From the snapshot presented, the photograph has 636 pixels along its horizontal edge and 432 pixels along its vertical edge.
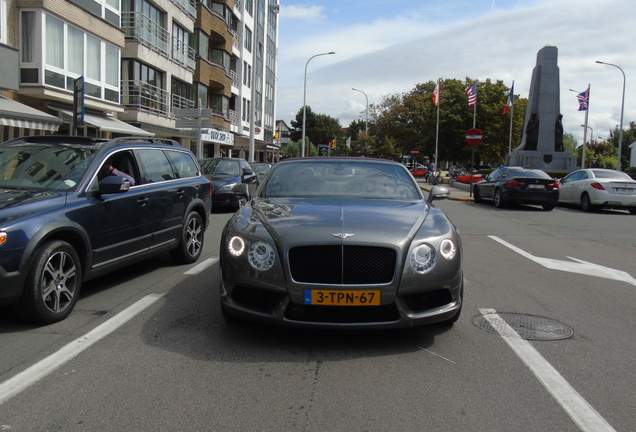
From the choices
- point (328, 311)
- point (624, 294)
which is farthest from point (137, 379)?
point (624, 294)

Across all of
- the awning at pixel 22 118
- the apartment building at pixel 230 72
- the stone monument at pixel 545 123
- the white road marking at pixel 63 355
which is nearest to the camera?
the white road marking at pixel 63 355

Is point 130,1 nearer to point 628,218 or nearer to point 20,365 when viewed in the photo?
point 628,218

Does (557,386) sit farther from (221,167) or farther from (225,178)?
(221,167)

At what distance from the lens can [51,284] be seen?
476 cm

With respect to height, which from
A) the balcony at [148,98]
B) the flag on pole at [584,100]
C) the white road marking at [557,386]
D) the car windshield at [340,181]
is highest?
the flag on pole at [584,100]

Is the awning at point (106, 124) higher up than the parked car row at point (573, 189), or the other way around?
the awning at point (106, 124)

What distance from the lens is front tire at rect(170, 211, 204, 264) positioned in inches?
294

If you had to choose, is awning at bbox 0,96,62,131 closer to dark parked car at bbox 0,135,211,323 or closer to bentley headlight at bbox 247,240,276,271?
dark parked car at bbox 0,135,211,323

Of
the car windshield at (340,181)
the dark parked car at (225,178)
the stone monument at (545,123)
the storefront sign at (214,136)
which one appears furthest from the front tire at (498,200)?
the stone monument at (545,123)

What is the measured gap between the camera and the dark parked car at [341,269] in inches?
159

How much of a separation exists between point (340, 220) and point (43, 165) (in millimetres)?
3411

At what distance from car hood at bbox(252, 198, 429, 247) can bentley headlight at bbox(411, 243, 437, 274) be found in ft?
0.37

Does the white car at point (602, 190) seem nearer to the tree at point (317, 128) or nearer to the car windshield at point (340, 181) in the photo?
the car windshield at point (340, 181)

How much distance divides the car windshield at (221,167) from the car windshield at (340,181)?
10.9 meters
